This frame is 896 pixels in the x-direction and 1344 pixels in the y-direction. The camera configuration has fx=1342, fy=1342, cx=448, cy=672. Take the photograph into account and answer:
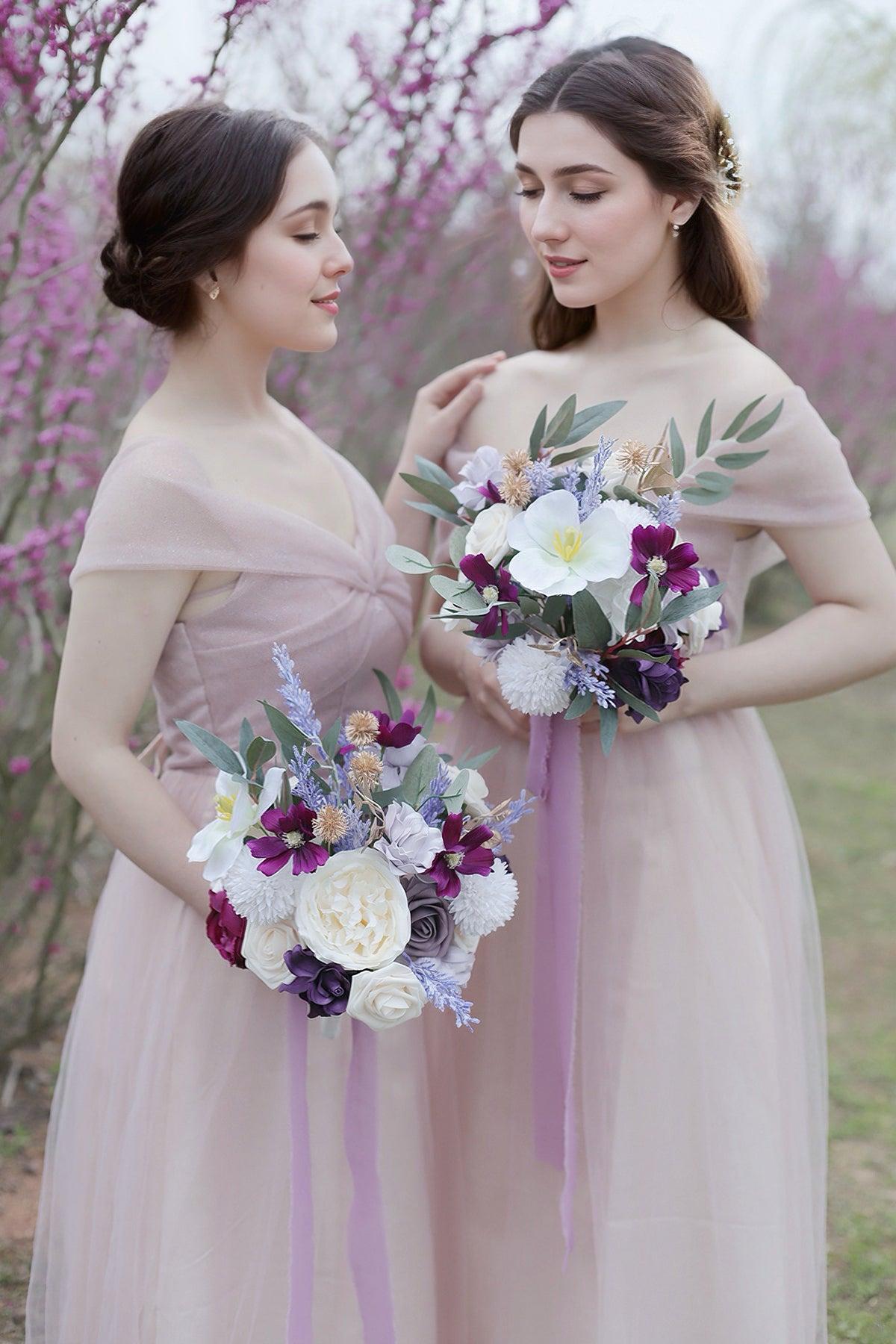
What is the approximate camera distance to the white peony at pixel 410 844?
179 cm

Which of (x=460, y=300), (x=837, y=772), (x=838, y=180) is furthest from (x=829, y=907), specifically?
(x=838, y=180)

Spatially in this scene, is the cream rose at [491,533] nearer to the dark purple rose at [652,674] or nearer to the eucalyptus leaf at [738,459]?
the dark purple rose at [652,674]

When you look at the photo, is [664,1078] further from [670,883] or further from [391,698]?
[391,698]

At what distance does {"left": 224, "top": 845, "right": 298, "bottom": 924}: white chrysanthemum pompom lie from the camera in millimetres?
1801

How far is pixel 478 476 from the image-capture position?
6.93 feet

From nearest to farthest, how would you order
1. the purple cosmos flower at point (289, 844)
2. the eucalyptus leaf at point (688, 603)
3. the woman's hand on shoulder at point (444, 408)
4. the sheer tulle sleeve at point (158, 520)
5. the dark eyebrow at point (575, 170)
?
the purple cosmos flower at point (289, 844) < the eucalyptus leaf at point (688, 603) < the sheer tulle sleeve at point (158, 520) < the dark eyebrow at point (575, 170) < the woman's hand on shoulder at point (444, 408)

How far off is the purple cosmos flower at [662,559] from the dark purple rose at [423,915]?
0.49 metres

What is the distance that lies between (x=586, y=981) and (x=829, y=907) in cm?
396

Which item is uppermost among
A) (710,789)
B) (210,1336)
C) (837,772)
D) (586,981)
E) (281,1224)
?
(837,772)

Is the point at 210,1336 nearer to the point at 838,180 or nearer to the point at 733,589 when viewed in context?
the point at 733,589

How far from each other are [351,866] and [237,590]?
0.55 meters

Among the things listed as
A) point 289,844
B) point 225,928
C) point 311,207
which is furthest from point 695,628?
point 311,207

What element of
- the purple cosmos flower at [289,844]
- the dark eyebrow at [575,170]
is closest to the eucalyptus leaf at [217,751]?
the purple cosmos flower at [289,844]

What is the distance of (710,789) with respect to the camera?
2.39 m
